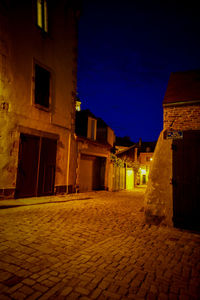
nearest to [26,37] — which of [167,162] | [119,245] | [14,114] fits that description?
[14,114]

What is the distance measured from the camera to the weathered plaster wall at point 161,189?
524cm

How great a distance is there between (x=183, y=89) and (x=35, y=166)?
269 inches

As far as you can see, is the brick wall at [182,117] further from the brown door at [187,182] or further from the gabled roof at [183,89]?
the brown door at [187,182]

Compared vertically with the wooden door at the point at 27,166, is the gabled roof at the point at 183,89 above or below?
above

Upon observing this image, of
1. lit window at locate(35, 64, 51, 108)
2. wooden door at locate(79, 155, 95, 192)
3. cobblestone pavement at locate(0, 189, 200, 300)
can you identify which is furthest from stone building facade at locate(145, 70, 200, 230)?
wooden door at locate(79, 155, 95, 192)

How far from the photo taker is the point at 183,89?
6246mm

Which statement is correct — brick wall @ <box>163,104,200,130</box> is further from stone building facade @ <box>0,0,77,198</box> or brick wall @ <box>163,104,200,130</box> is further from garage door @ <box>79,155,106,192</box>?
garage door @ <box>79,155,106,192</box>

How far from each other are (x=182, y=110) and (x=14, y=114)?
6.42 m

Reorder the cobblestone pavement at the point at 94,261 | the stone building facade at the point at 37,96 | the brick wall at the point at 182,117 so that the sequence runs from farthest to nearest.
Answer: the stone building facade at the point at 37,96 → the brick wall at the point at 182,117 → the cobblestone pavement at the point at 94,261

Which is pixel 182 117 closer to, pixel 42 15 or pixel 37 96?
pixel 37 96

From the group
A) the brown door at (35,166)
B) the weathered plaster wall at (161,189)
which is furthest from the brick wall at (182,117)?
the brown door at (35,166)

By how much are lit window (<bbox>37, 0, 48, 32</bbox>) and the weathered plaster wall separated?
852 centimetres

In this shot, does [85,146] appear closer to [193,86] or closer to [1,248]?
[193,86]

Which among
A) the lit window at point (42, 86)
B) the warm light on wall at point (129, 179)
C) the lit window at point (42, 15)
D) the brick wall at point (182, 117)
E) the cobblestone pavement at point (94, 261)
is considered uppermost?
the lit window at point (42, 15)
